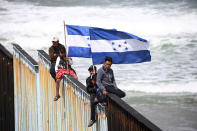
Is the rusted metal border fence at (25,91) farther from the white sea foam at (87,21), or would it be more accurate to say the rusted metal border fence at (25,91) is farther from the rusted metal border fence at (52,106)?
the white sea foam at (87,21)

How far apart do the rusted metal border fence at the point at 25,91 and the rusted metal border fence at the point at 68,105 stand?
0.26 metres

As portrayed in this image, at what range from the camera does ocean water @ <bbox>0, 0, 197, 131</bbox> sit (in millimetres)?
23750

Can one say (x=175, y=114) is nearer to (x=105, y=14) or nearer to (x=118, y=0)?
(x=105, y=14)

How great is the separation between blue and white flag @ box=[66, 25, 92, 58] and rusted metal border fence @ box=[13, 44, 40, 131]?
3.80ft

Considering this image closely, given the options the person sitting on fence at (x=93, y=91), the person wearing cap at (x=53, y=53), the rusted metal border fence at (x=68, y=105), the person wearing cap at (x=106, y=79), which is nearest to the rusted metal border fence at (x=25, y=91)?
the rusted metal border fence at (x=68, y=105)

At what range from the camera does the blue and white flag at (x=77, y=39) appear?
7800 mm

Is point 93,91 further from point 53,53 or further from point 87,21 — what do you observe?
point 87,21

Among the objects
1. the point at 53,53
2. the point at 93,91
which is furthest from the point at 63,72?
the point at 93,91

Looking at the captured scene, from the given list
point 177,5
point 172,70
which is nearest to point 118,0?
point 177,5

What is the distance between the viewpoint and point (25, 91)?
9.18 m

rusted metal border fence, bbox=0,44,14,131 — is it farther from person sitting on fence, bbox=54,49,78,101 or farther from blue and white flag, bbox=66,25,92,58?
blue and white flag, bbox=66,25,92,58

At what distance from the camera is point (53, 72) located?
7859 mm

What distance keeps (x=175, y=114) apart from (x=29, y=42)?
1808cm

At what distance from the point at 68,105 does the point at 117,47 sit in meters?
1.27
